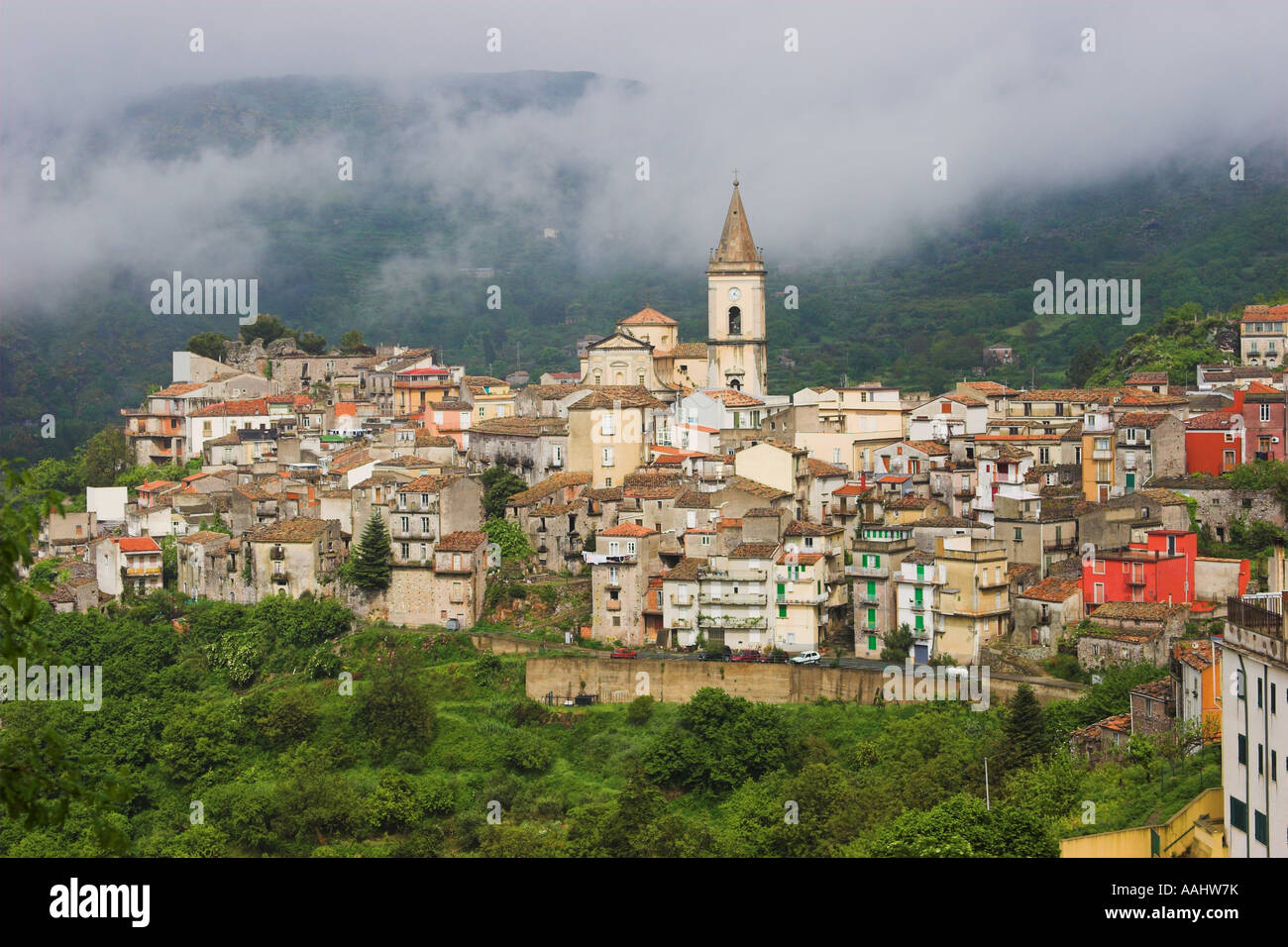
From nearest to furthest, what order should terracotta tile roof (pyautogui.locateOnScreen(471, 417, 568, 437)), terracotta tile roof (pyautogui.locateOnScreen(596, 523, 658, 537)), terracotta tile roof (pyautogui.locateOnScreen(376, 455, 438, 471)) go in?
terracotta tile roof (pyautogui.locateOnScreen(596, 523, 658, 537)) → terracotta tile roof (pyautogui.locateOnScreen(376, 455, 438, 471)) → terracotta tile roof (pyautogui.locateOnScreen(471, 417, 568, 437))

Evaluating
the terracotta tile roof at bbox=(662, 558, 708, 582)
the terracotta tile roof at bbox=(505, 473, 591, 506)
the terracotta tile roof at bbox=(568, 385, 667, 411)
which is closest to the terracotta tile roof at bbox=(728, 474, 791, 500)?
the terracotta tile roof at bbox=(662, 558, 708, 582)

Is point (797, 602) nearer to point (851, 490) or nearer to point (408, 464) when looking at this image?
point (851, 490)

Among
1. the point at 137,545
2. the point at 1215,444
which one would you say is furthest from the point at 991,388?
the point at 137,545

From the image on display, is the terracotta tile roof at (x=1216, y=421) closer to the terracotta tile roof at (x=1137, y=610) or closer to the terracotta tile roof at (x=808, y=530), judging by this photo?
the terracotta tile roof at (x=1137, y=610)

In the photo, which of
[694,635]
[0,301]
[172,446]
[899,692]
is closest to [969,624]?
[899,692]

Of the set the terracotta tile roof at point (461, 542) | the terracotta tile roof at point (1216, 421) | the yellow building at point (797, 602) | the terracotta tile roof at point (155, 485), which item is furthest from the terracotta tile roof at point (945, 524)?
the terracotta tile roof at point (155, 485)

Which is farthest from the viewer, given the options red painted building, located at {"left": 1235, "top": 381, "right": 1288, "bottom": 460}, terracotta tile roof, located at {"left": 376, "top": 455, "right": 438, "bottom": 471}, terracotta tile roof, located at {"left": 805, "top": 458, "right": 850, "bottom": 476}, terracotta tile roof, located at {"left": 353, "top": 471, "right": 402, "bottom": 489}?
terracotta tile roof, located at {"left": 376, "top": 455, "right": 438, "bottom": 471}

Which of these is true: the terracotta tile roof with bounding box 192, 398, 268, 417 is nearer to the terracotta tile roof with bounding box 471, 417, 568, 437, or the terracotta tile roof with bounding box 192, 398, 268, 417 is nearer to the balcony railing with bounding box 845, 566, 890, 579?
the terracotta tile roof with bounding box 471, 417, 568, 437
